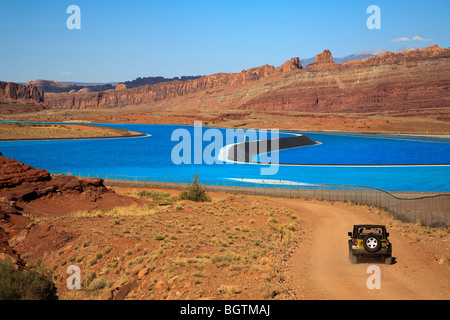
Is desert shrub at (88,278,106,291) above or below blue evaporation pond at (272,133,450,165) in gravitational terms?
below

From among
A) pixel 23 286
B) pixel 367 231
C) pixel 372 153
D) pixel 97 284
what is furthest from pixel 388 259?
pixel 372 153

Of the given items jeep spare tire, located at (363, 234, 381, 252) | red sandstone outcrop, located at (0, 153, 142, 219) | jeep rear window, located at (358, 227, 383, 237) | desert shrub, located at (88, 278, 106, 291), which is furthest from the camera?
red sandstone outcrop, located at (0, 153, 142, 219)

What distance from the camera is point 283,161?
75750mm

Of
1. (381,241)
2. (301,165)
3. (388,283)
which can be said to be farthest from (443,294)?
(301,165)

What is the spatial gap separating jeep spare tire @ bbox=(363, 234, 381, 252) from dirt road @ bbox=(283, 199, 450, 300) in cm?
70

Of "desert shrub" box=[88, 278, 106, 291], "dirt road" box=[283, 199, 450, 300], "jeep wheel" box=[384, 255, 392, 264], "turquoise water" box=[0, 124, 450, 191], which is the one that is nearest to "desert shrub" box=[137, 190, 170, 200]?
"turquoise water" box=[0, 124, 450, 191]

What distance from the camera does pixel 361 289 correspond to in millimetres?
13875

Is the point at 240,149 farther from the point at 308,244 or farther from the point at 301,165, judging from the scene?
the point at 308,244

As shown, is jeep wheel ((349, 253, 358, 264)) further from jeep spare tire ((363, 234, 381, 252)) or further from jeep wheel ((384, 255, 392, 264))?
jeep wheel ((384, 255, 392, 264))

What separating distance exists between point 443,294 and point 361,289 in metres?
2.33

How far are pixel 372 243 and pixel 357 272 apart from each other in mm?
1298

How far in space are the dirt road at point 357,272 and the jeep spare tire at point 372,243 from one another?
697mm

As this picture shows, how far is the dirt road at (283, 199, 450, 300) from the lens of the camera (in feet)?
44.7

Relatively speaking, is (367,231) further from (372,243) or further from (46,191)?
(46,191)
